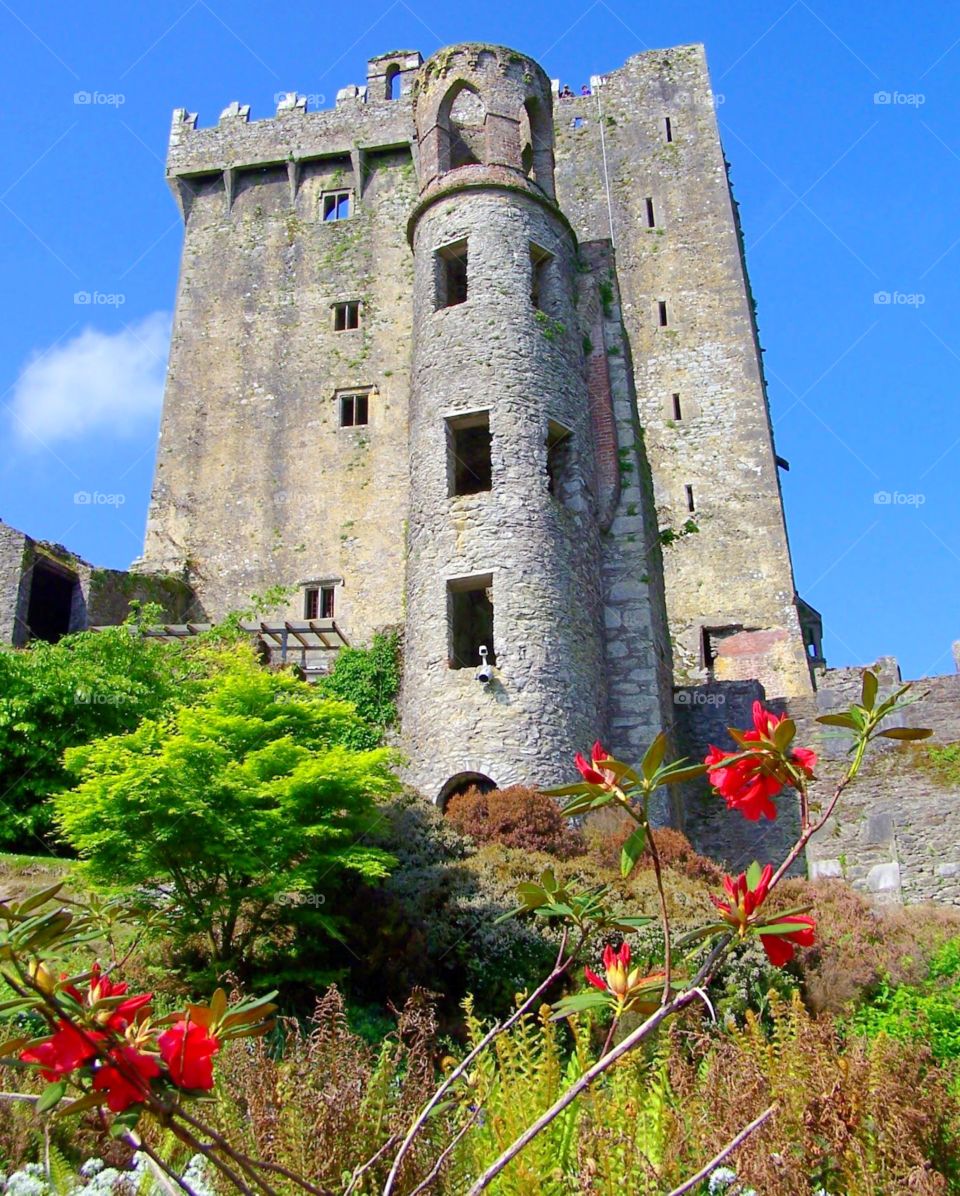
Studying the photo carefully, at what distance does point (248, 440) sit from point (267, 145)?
10.2m

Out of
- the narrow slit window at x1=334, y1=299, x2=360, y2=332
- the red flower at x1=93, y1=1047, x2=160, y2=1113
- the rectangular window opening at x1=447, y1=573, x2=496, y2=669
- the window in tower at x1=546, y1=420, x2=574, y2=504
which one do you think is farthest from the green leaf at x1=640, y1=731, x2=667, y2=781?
the narrow slit window at x1=334, y1=299, x2=360, y2=332

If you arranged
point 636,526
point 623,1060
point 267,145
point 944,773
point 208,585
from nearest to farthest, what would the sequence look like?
point 623,1060
point 944,773
point 636,526
point 208,585
point 267,145

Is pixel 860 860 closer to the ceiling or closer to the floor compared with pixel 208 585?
closer to the floor

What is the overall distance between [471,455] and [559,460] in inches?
76.2

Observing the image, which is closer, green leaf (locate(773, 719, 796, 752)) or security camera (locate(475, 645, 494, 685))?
green leaf (locate(773, 719, 796, 752))

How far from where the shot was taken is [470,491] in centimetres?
2031

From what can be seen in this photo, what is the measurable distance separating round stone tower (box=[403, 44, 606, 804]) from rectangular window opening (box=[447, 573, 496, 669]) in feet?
0.16

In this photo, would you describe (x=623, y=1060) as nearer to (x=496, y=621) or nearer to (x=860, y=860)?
(x=496, y=621)

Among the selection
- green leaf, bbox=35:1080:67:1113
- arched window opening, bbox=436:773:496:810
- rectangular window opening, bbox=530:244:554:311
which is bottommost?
green leaf, bbox=35:1080:67:1113

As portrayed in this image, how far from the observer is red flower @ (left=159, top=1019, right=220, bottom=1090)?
298cm

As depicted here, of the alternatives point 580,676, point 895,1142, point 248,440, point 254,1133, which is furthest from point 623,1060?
point 248,440

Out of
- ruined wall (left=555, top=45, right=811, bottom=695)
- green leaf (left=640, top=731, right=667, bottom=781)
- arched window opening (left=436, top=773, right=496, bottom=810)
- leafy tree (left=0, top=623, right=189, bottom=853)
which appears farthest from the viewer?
ruined wall (left=555, top=45, right=811, bottom=695)

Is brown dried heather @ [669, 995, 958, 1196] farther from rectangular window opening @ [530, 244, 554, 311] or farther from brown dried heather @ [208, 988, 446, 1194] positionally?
rectangular window opening @ [530, 244, 554, 311]

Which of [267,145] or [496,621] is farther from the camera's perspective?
[267,145]
